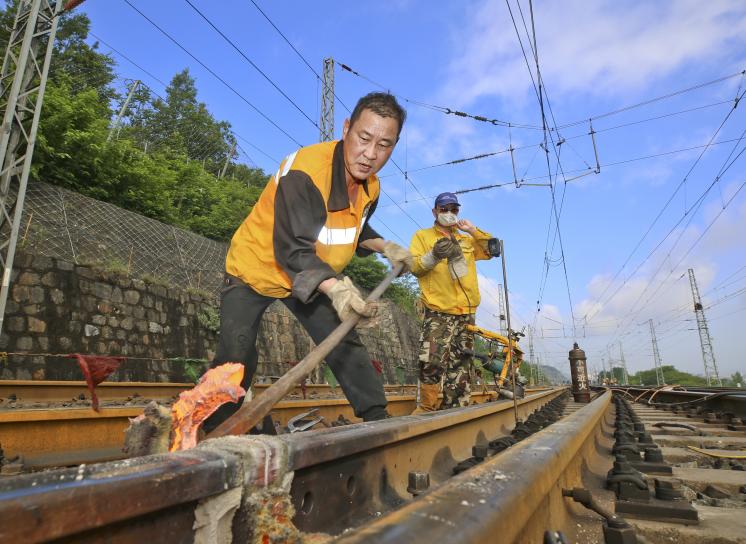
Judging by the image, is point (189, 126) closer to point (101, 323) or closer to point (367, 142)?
point (101, 323)

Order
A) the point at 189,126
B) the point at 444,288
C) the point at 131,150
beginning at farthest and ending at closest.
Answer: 1. the point at 189,126
2. the point at 131,150
3. the point at 444,288

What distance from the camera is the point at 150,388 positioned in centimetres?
658

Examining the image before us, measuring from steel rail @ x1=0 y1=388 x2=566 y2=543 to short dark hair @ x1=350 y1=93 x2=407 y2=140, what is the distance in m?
1.76

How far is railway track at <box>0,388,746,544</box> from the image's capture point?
707 mm

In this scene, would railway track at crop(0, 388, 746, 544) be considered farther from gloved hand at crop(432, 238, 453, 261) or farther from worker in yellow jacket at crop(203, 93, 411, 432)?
gloved hand at crop(432, 238, 453, 261)

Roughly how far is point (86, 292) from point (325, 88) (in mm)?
11445

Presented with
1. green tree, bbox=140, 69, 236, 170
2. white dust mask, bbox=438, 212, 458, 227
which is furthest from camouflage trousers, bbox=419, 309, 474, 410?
green tree, bbox=140, 69, 236, 170

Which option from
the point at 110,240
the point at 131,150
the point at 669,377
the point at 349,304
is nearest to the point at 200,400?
the point at 349,304

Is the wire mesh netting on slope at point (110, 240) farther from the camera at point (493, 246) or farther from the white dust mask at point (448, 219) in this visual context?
the camera at point (493, 246)

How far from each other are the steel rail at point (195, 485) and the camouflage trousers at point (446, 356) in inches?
116

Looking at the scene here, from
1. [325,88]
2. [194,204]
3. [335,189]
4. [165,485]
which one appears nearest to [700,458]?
[335,189]

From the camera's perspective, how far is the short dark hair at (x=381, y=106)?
8.99 ft

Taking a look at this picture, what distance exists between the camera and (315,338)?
2723mm

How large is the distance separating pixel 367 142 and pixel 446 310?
2.62 meters
